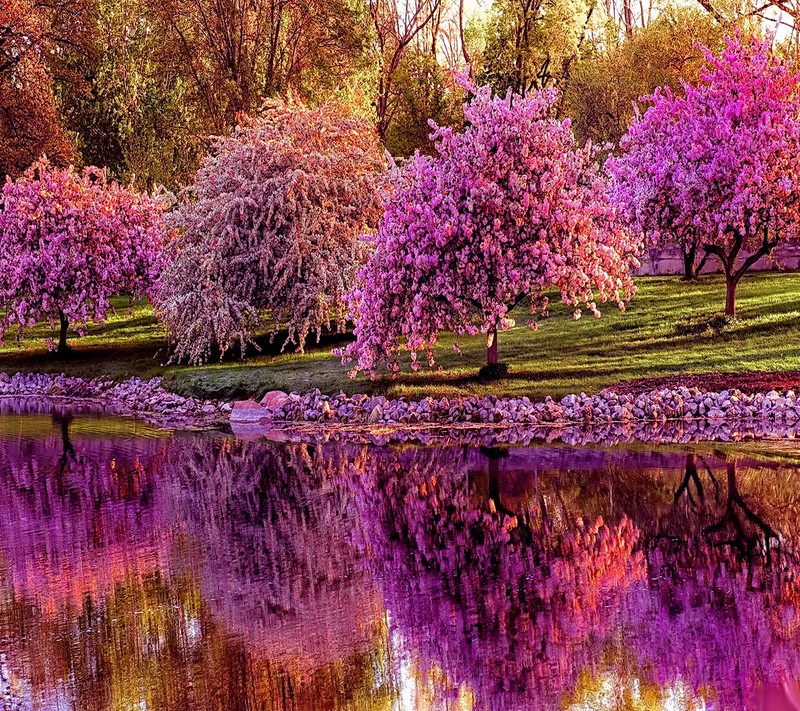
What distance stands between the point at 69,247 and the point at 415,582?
23969 millimetres

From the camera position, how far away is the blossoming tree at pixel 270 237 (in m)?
29.0

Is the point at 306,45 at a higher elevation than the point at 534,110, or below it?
higher

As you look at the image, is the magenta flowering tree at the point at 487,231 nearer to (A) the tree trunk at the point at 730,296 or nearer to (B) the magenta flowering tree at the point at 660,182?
(B) the magenta flowering tree at the point at 660,182

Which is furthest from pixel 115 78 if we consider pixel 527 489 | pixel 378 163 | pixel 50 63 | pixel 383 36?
pixel 527 489

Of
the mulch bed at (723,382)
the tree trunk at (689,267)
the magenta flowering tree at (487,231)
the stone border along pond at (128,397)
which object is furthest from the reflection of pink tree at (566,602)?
the tree trunk at (689,267)

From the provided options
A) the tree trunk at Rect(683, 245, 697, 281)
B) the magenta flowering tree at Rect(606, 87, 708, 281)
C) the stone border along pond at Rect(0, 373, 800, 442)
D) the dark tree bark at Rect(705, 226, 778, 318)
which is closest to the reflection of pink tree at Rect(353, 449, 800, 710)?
the stone border along pond at Rect(0, 373, 800, 442)

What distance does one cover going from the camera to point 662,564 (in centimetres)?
1191

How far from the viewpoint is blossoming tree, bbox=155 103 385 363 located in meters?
29.0

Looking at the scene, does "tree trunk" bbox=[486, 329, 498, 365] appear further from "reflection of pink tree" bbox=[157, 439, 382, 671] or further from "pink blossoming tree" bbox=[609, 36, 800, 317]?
"reflection of pink tree" bbox=[157, 439, 382, 671]

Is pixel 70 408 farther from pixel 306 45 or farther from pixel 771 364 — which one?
pixel 306 45

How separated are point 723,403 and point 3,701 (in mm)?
14943

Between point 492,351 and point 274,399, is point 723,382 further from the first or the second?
point 274,399

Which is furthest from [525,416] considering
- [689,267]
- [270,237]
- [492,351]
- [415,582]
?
[689,267]

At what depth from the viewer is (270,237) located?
2936 centimetres
